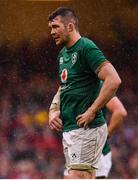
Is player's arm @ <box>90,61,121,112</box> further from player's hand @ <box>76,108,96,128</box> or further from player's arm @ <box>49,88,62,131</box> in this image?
player's arm @ <box>49,88,62,131</box>

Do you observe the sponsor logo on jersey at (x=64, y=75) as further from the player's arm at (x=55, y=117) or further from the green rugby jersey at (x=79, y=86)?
the player's arm at (x=55, y=117)

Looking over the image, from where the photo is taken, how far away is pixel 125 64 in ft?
32.6

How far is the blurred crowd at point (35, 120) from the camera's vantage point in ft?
29.3

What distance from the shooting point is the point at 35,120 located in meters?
9.33

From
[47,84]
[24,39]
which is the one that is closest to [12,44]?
[24,39]

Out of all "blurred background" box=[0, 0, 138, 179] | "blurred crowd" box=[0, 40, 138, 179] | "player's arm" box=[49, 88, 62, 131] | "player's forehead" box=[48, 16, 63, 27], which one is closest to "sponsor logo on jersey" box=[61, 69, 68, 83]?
"player's arm" box=[49, 88, 62, 131]

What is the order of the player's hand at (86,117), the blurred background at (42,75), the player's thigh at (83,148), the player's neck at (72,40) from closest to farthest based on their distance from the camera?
the player's hand at (86,117)
the player's thigh at (83,148)
the player's neck at (72,40)
the blurred background at (42,75)

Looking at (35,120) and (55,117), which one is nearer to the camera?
(55,117)

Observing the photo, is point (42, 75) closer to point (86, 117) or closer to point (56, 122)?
point (56, 122)

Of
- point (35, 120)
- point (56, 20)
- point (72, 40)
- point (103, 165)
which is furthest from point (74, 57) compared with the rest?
point (35, 120)

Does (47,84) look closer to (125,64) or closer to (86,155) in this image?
(125,64)

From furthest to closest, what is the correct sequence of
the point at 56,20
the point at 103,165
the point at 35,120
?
1. the point at 35,120
2. the point at 103,165
3. the point at 56,20

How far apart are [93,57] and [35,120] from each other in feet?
17.9

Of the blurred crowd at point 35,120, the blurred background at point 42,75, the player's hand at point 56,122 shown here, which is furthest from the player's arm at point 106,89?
the blurred background at point 42,75
